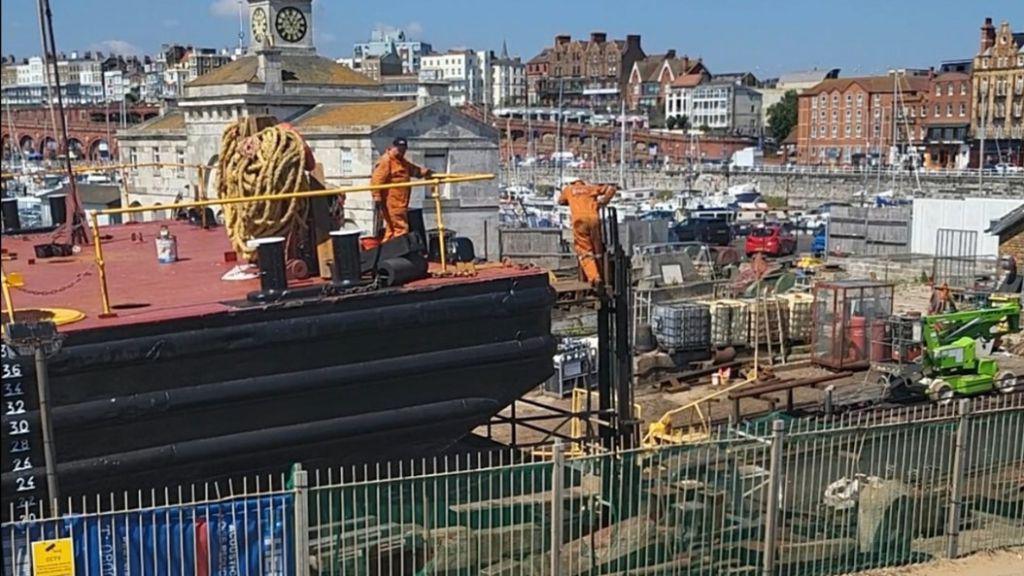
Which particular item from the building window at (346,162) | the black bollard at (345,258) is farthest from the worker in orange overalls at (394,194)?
the building window at (346,162)

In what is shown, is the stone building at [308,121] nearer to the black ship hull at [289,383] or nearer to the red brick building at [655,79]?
the black ship hull at [289,383]

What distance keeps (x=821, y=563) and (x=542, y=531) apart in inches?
95.6

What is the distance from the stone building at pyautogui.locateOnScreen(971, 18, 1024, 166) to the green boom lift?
252ft

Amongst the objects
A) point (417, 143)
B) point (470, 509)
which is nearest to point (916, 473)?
point (470, 509)

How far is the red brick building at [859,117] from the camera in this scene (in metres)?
95.5

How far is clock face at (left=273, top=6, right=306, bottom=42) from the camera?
40.3m

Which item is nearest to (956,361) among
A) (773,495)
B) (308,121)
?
(773,495)

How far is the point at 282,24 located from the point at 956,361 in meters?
31.0

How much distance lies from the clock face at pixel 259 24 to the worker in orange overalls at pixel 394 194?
31.4m

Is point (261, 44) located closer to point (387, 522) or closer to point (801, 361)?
point (801, 361)

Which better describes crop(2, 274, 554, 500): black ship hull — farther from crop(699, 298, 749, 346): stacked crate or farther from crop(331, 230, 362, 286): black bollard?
crop(699, 298, 749, 346): stacked crate

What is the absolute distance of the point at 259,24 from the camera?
40375 millimetres

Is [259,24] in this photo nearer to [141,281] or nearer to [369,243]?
[141,281]

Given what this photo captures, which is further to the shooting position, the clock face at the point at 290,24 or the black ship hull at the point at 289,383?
the clock face at the point at 290,24
